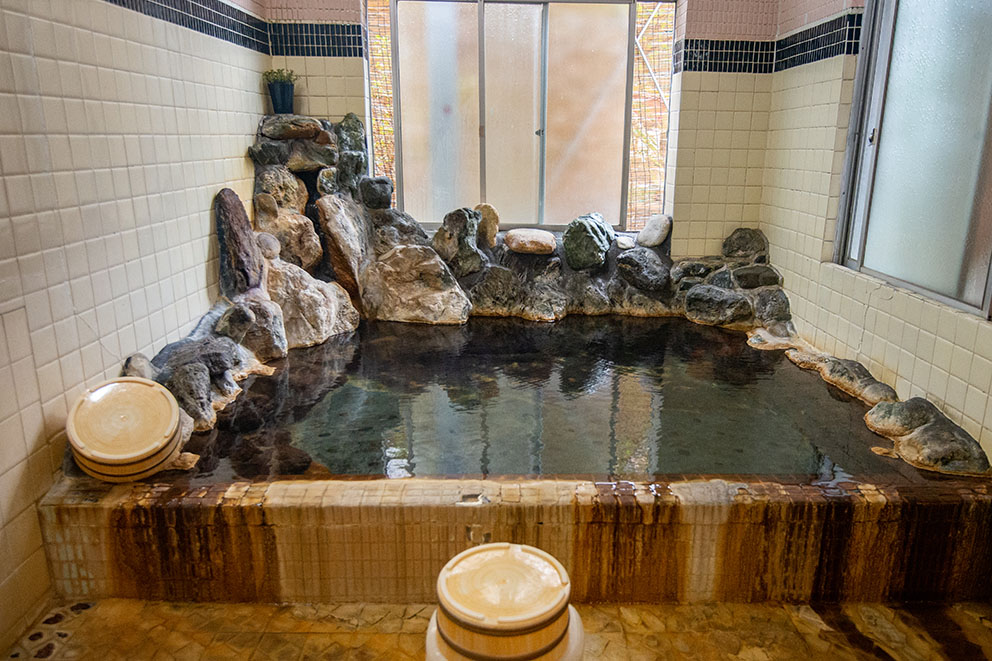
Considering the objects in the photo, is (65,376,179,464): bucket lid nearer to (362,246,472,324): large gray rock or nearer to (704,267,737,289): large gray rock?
(362,246,472,324): large gray rock

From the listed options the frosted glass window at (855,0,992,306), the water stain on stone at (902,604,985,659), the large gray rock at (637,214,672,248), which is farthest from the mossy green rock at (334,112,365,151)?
the water stain on stone at (902,604,985,659)

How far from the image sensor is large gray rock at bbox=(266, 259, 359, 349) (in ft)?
14.8

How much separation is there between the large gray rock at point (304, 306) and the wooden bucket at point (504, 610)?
3176 mm

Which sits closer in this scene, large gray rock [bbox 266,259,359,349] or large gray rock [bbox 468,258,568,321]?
large gray rock [bbox 266,259,359,349]

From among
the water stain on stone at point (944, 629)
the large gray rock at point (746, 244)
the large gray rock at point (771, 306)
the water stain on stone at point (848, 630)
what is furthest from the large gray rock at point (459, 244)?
the water stain on stone at point (944, 629)

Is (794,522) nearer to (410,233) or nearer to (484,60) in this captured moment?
(410,233)

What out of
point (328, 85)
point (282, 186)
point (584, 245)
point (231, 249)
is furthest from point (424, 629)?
point (328, 85)

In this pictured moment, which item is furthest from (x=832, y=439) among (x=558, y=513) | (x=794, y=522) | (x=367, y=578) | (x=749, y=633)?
(x=367, y=578)

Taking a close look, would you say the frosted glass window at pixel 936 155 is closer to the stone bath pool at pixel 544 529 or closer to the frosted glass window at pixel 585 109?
the stone bath pool at pixel 544 529

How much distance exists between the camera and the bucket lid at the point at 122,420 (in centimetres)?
254

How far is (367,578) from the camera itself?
2.46m

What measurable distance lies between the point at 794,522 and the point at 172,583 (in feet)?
7.43

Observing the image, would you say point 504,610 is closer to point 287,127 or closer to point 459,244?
point 459,244

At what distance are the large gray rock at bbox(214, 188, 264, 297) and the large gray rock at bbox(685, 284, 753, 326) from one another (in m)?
3.20
